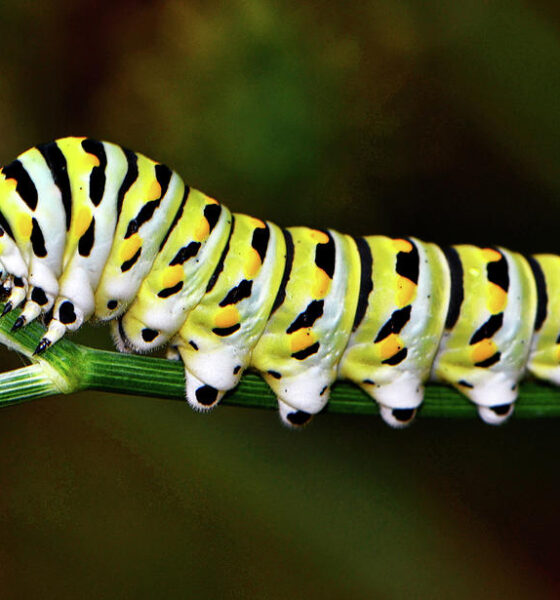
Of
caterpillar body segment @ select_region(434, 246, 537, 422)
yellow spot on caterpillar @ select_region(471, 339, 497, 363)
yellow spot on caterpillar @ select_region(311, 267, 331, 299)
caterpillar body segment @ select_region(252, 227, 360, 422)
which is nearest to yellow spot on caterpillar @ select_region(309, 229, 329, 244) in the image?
caterpillar body segment @ select_region(252, 227, 360, 422)

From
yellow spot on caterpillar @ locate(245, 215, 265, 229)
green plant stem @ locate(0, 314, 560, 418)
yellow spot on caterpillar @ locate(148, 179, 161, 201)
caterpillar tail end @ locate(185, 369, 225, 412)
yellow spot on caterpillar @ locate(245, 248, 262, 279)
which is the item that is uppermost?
yellow spot on caterpillar @ locate(148, 179, 161, 201)

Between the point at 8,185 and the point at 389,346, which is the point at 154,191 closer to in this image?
the point at 8,185

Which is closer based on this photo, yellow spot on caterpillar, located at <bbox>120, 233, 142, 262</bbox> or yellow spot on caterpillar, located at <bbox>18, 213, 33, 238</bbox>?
yellow spot on caterpillar, located at <bbox>18, 213, 33, 238</bbox>

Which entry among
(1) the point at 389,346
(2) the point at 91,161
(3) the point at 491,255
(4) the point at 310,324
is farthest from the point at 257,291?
(3) the point at 491,255

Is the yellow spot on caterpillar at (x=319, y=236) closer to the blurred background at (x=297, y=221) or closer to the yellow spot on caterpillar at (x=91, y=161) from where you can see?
the yellow spot on caterpillar at (x=91, y=161)

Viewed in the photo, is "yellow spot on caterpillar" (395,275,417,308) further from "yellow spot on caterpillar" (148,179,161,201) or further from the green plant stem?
"yellow spot on caterpillar" (148,179,161,201)

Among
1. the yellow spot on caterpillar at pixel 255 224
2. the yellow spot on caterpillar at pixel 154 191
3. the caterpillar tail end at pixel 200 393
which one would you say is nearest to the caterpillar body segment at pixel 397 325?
the yellow spot on caterpillar at pixel 255 224

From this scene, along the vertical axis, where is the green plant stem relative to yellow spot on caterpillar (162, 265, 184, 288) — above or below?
below
